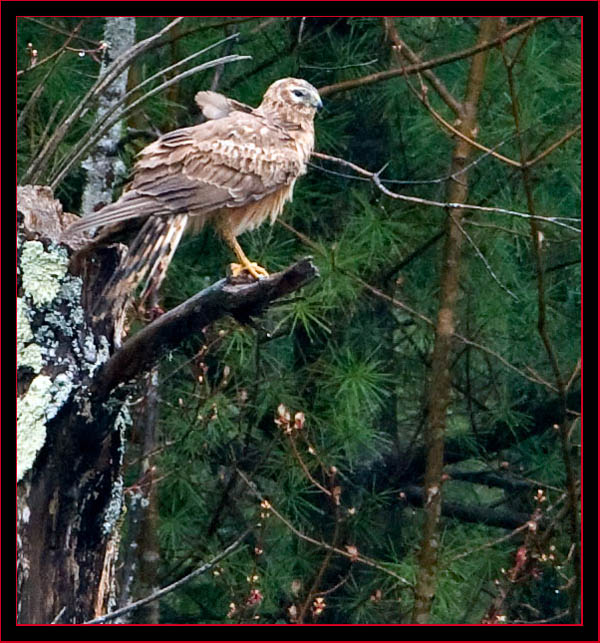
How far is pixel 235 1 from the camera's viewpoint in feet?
11.9

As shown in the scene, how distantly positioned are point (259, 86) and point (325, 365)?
1.09 metres

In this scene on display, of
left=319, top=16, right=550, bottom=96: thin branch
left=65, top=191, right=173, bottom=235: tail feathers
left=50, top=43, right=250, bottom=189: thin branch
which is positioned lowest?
left=319, top=16, right=550, bottom=96: thin branch

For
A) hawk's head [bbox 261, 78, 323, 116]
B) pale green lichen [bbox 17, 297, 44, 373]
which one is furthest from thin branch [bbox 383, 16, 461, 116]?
pale green lichen [bbox 17, 297, 44, 373]

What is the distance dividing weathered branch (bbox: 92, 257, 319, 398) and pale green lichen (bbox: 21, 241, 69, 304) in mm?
239

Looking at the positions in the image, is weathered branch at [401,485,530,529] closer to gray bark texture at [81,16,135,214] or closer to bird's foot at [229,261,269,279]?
bird's foot at [229,261,269,279]

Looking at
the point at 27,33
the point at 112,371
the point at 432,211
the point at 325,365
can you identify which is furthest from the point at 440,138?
the point at 112,371

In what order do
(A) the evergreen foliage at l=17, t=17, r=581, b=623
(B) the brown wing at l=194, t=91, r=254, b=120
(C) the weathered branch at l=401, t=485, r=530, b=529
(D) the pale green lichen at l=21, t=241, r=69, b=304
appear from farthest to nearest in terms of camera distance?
1. (C) the weathered branch at l=401, t=485, r=530, b=529
2. (A) the evergreen foliage at l=17, t=17, r=581, b=623
3. (B) the brown wing at l=194, t=91, r=254, b=120
4. (D) the pale green lichen at l=21, t=241, r=69, b=304

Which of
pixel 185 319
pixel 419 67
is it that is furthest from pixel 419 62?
pixel 185 319

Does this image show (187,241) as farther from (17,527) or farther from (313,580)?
(17,527)

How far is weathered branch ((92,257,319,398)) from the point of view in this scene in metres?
2.75

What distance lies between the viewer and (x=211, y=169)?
3.42m

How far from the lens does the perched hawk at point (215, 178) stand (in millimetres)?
3004

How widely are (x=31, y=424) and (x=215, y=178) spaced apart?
1008mm

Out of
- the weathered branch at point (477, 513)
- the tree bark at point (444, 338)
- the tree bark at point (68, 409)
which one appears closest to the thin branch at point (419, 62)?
the tree bark at point (444, 338)
